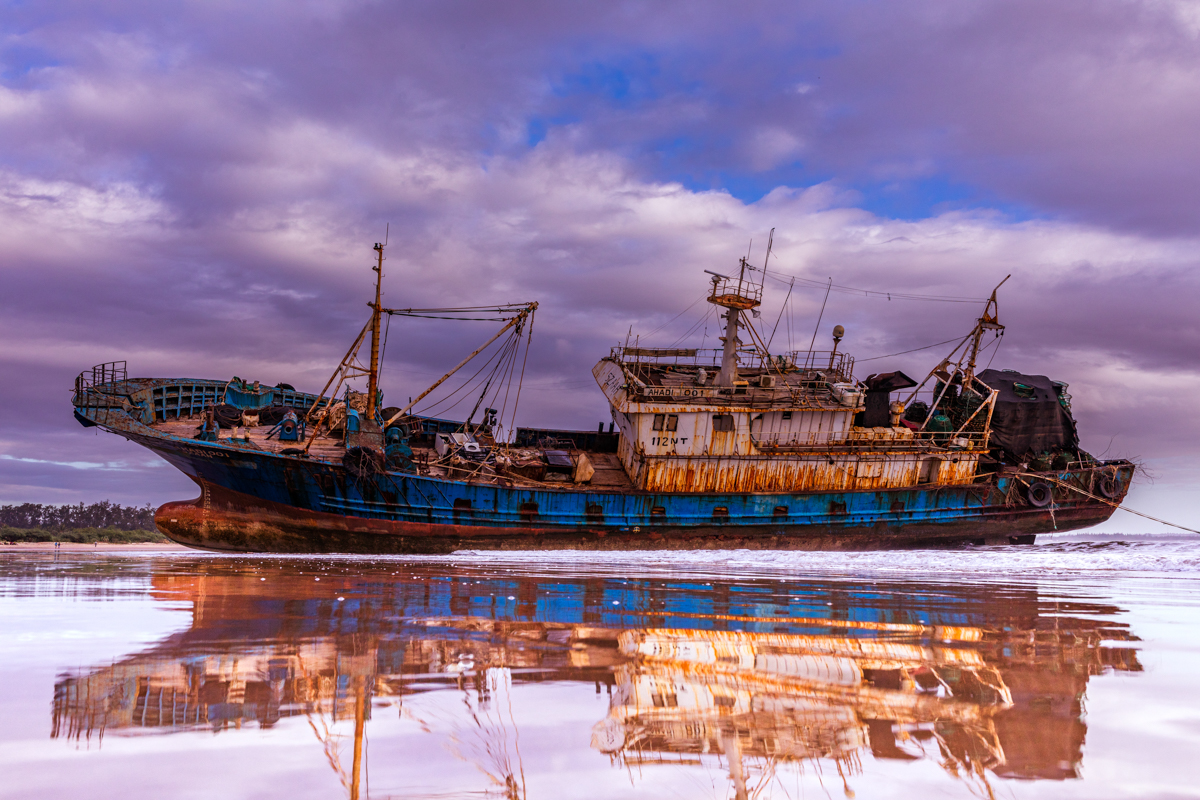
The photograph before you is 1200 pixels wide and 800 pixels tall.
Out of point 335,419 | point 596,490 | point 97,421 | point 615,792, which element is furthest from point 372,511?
point 615,792

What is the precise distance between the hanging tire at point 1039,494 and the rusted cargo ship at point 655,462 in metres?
0.05

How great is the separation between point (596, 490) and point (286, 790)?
858 inches

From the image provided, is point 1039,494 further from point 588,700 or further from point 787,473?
point 588,700

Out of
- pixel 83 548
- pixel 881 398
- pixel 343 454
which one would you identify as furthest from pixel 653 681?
pixel 83 548

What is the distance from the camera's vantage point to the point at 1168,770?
9.11ft

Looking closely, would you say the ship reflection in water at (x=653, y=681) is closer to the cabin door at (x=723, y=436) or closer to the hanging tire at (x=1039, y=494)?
the cabin door at (x=723, y=436)

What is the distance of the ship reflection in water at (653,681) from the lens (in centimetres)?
294

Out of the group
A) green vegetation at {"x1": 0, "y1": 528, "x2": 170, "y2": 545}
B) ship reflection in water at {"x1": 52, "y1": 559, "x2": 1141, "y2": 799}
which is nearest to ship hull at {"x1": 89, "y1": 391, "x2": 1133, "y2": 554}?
ship reflection in water at {"x1": 52, "y1": 559, "x2": 1141, "y2": 799}

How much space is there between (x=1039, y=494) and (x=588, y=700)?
29.0 m

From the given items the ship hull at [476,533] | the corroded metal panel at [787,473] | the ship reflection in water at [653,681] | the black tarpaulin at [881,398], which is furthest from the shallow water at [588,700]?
the black tarpaulin at [881,398]

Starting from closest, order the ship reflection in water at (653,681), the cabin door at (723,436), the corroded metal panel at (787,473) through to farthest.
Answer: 1. the ship reflection in water at (653,681)
2. the corroded metal panel at (787,473)
3. the cabin door at (723,436)

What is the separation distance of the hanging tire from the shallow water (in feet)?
71.3

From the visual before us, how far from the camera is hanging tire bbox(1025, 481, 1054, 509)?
27062mm

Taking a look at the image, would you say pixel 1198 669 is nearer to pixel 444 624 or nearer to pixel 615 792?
pixel 615 792
